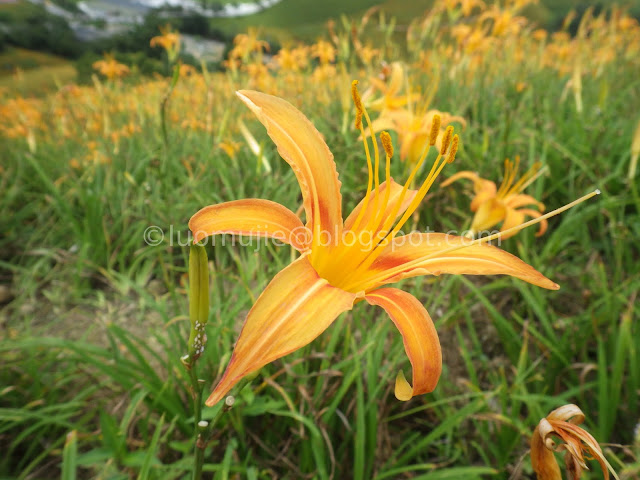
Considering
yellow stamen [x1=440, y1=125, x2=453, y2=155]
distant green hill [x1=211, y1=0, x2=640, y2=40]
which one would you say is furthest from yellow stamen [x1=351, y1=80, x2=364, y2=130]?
distant green hill [x1=211, y1=0, x2=640, y2=40]

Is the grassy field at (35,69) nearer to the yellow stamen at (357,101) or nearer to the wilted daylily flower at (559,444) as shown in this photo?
the yellow stamen at (357,101)

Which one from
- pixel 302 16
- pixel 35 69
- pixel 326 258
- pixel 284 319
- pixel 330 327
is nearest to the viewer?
pixel 284 319

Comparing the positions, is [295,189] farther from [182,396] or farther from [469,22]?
[469,22]

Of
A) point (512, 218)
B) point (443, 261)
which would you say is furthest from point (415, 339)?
point (512, 218)

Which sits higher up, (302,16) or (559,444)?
(302,16)

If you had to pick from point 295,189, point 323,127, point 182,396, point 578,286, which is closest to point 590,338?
point 578,286

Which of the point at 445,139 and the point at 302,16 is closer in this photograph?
the point at 445,139

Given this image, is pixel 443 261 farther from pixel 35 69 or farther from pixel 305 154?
pixel 35 69

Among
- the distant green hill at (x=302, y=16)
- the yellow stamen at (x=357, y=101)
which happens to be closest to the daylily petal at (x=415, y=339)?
the yellow stamen at (x=357, y=101)
